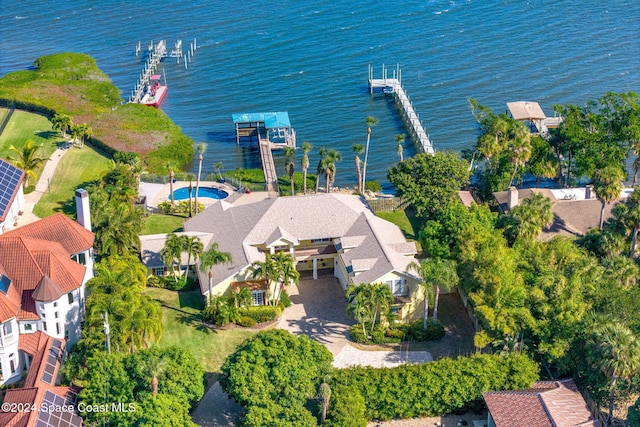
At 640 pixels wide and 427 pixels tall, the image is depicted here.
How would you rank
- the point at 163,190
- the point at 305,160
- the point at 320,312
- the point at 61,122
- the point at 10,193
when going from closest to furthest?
1. the point at 320,312
2. the point at 10,193
3. the point at 305,160
4. the point at 163,190
5. the point at 61,122

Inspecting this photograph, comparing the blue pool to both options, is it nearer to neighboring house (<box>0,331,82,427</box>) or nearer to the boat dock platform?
the boat dock platform

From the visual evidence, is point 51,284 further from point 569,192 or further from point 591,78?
point 591,78

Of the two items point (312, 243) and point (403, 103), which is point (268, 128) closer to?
point (403, 103)

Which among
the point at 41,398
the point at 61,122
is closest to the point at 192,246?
the point at 41,398

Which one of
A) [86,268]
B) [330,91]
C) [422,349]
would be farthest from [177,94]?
[422,349]

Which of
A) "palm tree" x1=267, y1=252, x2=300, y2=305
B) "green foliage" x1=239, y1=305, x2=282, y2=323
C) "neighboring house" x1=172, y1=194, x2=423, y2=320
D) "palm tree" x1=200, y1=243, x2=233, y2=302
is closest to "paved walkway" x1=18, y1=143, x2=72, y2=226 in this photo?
"neighboring house" x1=172, y1=194, x2=423, y2=320

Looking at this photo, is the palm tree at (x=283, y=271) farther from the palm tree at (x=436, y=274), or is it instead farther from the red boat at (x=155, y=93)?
the red boat at (x=155, y=93)
